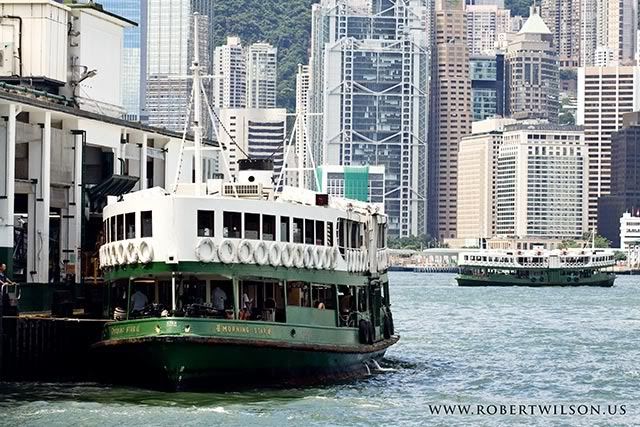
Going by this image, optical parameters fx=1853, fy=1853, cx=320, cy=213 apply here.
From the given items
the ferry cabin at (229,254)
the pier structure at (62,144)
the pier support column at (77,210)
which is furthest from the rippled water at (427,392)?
the pier support column at (77,210)

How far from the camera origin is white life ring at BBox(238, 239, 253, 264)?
3984cm

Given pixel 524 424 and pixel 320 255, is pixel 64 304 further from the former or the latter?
pixel 524 424

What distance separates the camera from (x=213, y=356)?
39.2 meters

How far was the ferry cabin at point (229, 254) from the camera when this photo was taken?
39531 millimetres

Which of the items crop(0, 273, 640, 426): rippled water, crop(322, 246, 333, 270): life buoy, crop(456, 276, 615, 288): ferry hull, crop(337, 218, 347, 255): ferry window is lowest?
crop(0, 273, 640, 426): rippled water

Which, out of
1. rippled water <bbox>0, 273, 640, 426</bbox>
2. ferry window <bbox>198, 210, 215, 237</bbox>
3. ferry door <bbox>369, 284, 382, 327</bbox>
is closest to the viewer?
rippled water <bbox>0, 273, 640, 426</bbox>

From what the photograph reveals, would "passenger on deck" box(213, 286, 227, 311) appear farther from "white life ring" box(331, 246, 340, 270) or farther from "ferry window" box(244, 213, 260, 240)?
"white life ring" box(331, 246, 340, 270)

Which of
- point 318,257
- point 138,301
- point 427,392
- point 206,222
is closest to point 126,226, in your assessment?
point 138,301

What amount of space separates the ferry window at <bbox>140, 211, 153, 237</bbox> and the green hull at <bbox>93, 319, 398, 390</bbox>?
198cm

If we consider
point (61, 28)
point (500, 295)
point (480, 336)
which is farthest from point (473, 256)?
point (61, 28)

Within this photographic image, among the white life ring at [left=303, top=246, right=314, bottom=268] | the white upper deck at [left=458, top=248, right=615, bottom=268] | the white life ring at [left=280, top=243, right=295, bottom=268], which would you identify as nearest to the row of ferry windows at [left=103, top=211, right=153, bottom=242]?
the white life ring at [left=280, top=243, right=295, bottom=268]

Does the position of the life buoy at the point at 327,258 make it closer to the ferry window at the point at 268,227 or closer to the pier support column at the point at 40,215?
the ferry window at the point at 268,227

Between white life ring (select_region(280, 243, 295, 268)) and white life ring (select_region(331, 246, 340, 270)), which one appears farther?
white life ring (select_region(331, 246, 340, 270))

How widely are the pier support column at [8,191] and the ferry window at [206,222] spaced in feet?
15.9
